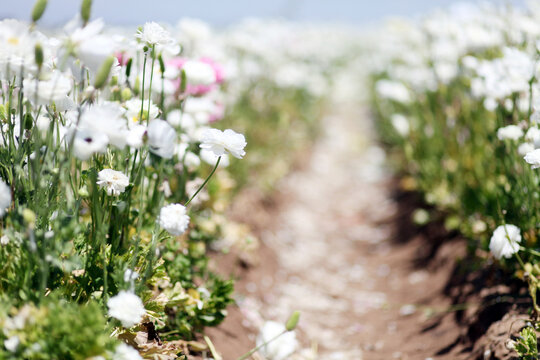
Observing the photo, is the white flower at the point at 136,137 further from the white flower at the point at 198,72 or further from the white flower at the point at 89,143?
the white flower at the point at 198,72

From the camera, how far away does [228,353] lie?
1.87 m

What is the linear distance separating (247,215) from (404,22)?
2779 mm

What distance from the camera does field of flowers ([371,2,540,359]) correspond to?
1.84 m

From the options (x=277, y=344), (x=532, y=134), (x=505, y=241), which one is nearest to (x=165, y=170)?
(x=277, y=344)

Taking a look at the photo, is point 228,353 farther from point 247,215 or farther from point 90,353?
point 247,215

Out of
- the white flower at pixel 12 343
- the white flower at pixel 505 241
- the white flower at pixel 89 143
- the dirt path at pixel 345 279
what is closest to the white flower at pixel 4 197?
the white flower at pixel 89 143

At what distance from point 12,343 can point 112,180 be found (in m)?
0.48

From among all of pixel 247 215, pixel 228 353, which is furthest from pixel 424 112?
pixel 228 353

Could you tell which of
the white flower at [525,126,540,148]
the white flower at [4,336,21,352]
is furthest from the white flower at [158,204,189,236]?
the white flower at [525,126,540,148]

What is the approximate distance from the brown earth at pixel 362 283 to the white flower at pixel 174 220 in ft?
2.61

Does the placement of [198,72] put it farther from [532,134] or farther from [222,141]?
[532,134]

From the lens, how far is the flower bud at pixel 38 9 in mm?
1146

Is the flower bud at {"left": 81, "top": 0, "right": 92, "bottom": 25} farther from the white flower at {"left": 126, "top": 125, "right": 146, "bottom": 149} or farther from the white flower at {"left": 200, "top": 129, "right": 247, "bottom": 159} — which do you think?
the white flower at {"left": 200, "top": 129, "right": 247, "bottom": 159}

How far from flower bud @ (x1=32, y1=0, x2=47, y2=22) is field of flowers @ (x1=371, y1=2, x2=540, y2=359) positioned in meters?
1.39
